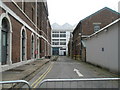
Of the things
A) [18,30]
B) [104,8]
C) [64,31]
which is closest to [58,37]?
[64,31]

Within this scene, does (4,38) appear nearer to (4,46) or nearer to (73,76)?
(4,46)

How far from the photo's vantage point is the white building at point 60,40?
106 metres

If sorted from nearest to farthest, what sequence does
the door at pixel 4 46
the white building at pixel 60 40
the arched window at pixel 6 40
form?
1. the door at pixel 4 46
2. the arched window at pixel 6 40
3. the white building at pixel 60 40

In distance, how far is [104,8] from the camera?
35281mm

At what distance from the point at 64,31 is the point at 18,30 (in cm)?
9022

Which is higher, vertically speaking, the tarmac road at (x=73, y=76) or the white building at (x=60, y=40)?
the white building at (x=60, y=40)

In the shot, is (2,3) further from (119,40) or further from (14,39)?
(119,40)

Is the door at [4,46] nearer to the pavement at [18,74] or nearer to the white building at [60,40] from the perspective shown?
the pavement at [18,74]

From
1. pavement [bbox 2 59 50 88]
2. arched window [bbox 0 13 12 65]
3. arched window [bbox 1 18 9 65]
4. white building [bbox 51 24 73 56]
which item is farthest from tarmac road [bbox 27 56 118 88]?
white building [bbox 51 24 73 56]

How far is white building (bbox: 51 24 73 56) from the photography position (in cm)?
10619

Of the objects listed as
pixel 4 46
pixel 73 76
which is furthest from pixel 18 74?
pixel 73 76

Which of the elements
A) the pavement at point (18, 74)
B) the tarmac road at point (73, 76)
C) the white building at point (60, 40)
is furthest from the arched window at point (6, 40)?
the white building at point (60, 40)

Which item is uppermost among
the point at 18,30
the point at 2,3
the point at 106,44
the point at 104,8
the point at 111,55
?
the point at 104,8

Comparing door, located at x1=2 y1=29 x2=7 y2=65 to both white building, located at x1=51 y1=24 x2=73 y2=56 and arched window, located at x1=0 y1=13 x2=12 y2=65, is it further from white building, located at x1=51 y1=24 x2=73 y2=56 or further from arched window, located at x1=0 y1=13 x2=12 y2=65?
white building, located at x1=51 y1=24 x2=73 y2=56
